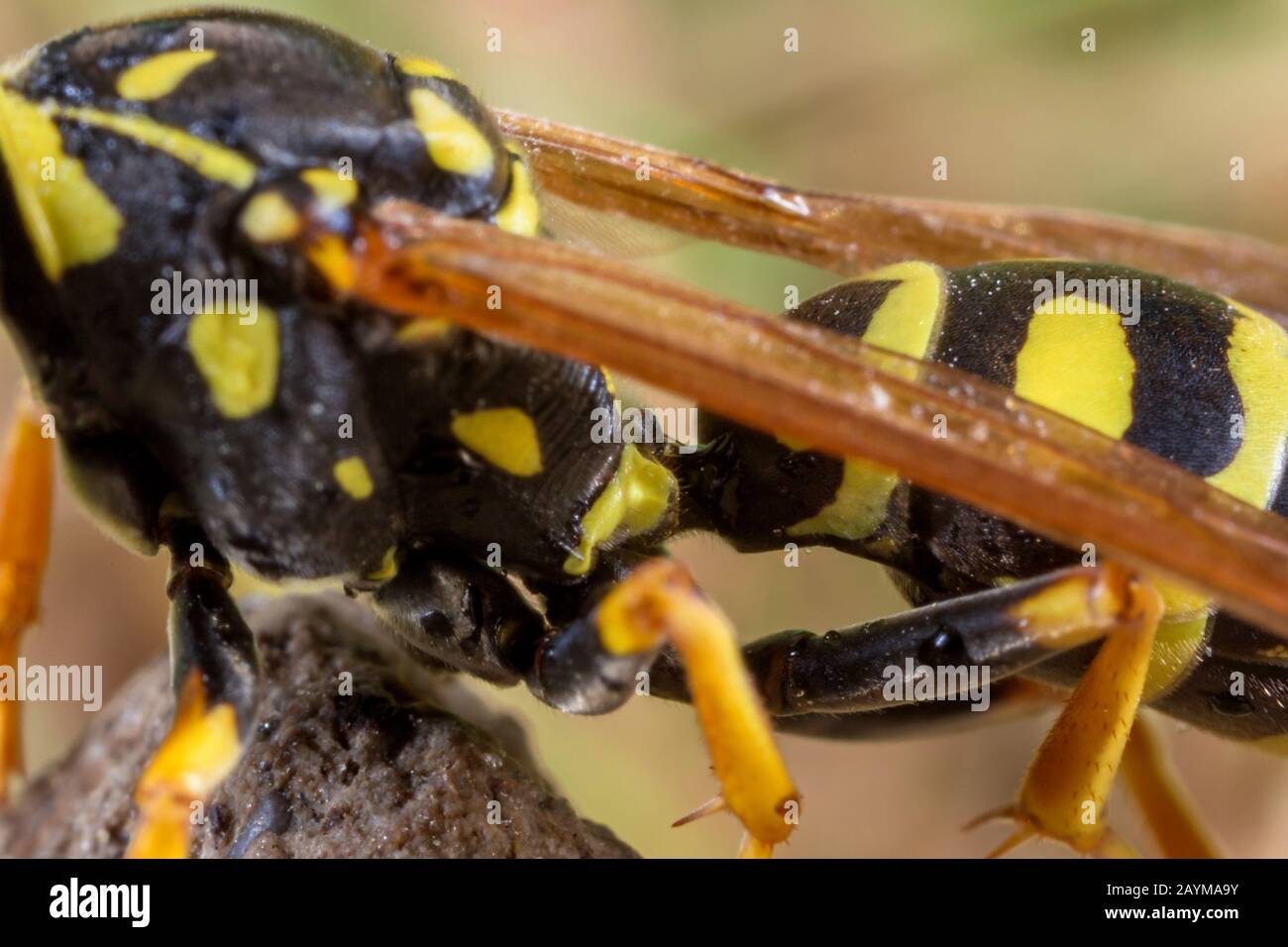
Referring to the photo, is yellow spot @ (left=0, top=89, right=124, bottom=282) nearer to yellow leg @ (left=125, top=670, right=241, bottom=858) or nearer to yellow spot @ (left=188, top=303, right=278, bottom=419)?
yellow spot @ (left=188, top=303, right=278, bottom=419)

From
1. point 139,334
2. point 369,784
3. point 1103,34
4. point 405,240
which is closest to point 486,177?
point 405,240

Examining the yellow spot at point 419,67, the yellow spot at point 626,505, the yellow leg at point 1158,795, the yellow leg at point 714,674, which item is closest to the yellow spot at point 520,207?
the yellow spot at point 419,67

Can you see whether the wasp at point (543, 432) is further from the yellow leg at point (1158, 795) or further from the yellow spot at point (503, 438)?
the yellow leg at point (1158, 795)

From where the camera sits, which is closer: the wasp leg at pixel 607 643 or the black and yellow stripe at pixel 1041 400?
the wasp leg at pixel 607 643

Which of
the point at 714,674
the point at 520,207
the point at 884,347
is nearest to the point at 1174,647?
the point at 884,347

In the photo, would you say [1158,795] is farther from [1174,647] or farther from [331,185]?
[331,185]
